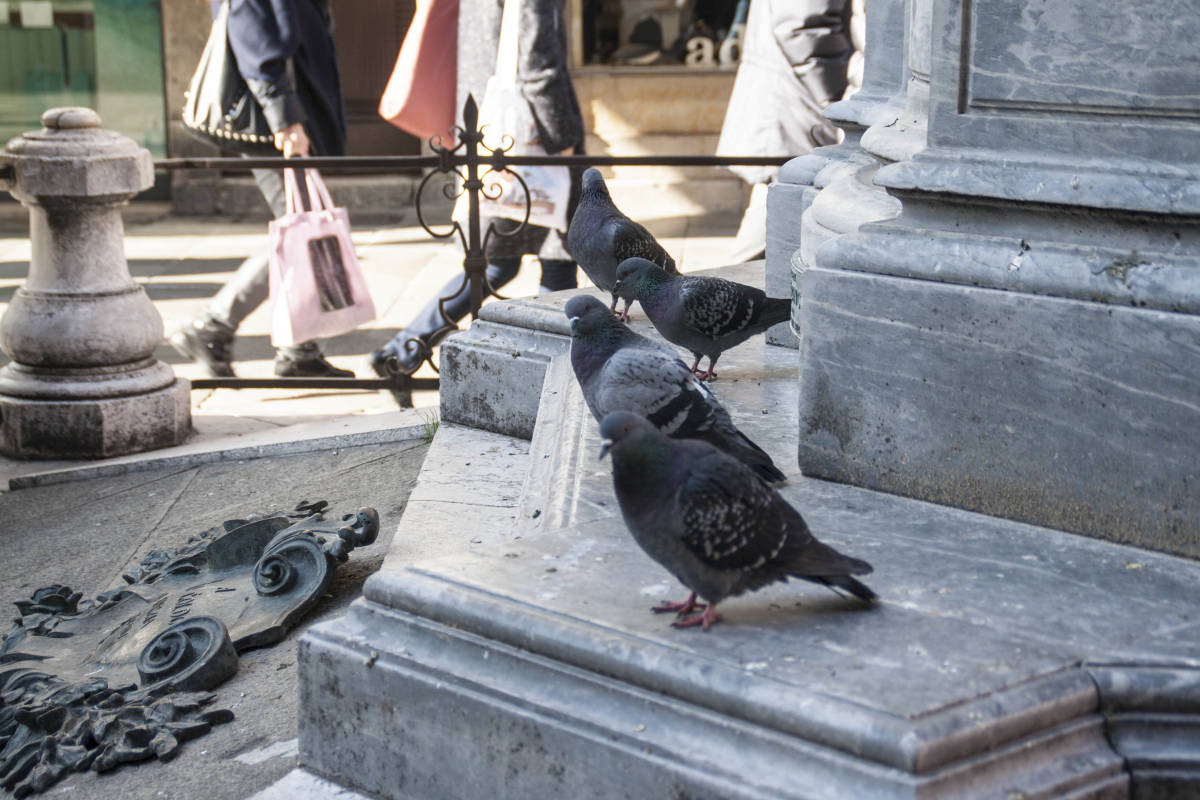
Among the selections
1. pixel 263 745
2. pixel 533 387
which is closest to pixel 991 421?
pixel 263 745

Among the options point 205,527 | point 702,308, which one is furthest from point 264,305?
point 702,308

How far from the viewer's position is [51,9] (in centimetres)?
1328

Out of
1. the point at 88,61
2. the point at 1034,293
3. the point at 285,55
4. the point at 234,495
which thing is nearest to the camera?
the point at 1034,293

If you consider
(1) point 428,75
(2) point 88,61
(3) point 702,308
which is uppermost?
(2) point 88,61

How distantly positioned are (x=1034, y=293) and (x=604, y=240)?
6.64 feet

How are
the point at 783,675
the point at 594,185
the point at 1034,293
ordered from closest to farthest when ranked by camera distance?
the point at 783,675, the point at 1034,293, the point at 594,185

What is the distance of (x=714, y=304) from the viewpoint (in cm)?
412

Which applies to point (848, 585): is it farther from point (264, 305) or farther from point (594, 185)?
point (264, 305)

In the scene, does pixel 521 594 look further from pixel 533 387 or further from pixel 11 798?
pixel 533 387

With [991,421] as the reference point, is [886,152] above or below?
above

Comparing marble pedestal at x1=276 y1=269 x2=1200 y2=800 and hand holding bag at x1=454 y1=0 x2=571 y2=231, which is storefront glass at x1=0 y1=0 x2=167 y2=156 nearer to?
hand holding bag at x1=454 y1=0 x2=571 y2=231

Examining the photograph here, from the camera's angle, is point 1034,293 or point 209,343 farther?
point 209,343

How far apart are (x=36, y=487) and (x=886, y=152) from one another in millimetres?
3556

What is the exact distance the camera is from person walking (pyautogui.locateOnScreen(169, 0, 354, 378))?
6.71 meters
